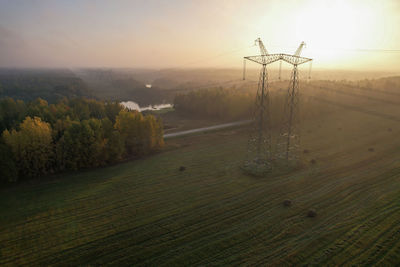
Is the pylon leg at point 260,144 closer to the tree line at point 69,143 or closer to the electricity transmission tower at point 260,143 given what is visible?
the electricity transmission tower at point 260,143

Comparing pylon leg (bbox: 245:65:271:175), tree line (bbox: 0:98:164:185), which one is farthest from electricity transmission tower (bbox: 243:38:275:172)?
tree line (bbox: 0:98:164:185)

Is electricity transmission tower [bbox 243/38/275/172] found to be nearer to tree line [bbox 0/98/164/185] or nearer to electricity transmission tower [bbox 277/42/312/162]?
electricity transmission tower [bbox 277/42/312/162]

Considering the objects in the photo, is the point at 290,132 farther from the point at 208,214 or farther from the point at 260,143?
the point at 208,214

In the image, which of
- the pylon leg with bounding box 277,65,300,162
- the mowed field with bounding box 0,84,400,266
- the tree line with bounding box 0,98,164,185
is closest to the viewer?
the mowed field with bounding box 0,84,400,266

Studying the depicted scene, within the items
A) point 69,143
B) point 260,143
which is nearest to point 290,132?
point 260,143

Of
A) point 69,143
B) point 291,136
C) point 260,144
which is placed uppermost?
point 69,143

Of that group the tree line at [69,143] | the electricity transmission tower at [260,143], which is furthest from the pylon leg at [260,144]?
the tree line at [69,143]
